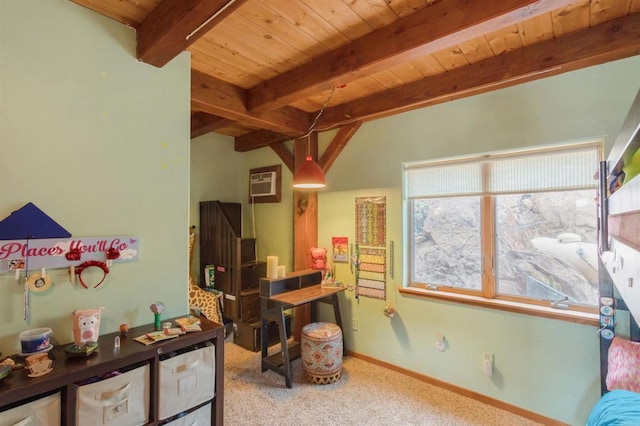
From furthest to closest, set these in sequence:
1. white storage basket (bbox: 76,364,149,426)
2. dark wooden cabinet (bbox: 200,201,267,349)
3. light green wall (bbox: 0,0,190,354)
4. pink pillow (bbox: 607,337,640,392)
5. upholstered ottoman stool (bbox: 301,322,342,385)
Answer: dark wooden cabinet (bbox: 200,201,267,349)
upholstered ottoman stool (bbox: 301,322,342,385)
pink pillow (bbox: 607,337,640,392)
light green wall (bbox: 0,0,190,354)
white storage basket (bbox: 76,364,149,426)

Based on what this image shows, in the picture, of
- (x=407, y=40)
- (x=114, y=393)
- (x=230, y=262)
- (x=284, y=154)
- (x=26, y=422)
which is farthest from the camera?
(x=284, y=154)

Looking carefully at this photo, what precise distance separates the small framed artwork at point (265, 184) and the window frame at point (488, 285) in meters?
1.70

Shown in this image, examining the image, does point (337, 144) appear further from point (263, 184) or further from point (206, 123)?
point (206, 123)

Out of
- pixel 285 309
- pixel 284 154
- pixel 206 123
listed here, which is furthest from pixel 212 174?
pixel 285 309

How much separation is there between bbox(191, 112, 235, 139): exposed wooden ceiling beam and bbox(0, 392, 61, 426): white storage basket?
2593 mm

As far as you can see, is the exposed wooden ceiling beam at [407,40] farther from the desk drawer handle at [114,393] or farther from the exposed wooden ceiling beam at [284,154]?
the desk drawer handle at [114,393]

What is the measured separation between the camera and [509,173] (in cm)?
243

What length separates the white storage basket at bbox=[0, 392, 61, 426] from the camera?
107 centimetres

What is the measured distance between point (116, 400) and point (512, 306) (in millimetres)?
2568

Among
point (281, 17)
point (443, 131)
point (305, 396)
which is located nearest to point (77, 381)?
point (305, 396)

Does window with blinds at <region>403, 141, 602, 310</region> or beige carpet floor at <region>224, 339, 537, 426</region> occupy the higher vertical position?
window with blinds at <region>403, 141, 602, 310</region>

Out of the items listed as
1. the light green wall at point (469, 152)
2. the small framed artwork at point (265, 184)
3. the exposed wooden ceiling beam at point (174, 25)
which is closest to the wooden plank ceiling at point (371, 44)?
the exposed wooden ceiling beam at point (174, 25)

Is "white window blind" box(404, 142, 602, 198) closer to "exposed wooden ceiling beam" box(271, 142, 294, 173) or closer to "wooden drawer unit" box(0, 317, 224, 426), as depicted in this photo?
"exposed wooden ceiling beam" box(271, 142, 294, 173)

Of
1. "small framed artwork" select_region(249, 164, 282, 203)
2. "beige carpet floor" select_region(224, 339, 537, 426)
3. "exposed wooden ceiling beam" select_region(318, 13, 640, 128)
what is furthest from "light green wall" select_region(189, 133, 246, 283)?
"exposed wooden ceiling beam" select_region(318, 13, 640, 128)
